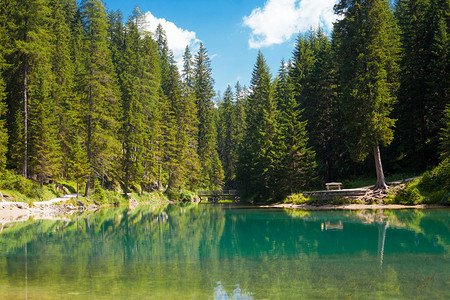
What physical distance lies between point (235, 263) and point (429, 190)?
21673mm

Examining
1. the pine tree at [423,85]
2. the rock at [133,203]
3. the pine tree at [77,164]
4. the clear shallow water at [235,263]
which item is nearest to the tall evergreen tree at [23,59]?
the pine tree at [77,164]

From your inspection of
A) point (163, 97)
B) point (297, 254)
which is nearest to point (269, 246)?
point (297, 254)

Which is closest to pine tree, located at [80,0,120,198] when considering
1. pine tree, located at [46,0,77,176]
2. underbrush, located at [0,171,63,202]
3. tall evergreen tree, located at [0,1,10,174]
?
pine tree, located at [46,0,77,176]

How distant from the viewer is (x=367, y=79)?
2909cm

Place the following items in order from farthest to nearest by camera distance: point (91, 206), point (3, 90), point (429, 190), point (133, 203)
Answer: point (133, 203)
point (91, 206)
point (3, 90)
point (429, 190)

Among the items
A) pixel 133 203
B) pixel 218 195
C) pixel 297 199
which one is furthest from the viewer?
pixel 218 195

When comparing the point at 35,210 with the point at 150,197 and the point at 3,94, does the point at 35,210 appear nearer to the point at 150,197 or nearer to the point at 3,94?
the point at 3,94

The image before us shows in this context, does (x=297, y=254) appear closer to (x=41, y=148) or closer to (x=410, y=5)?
(x=41, y=148)

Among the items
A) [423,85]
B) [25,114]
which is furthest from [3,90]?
[423,85]

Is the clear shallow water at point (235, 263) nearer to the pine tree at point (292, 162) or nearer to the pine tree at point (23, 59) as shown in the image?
the pine tree at point (23, 59)

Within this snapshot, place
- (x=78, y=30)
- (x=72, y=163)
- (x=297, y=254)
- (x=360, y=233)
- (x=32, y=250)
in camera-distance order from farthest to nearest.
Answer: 1. (x=78, y=30)
2. (x=72, y=163)
3. (x=360, y=233)
4. (x=32, y=250)
5. (x=297, y=254)

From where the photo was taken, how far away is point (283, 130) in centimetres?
3988

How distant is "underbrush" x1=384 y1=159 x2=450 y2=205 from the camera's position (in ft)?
80.6

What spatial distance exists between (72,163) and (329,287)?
108 ft
